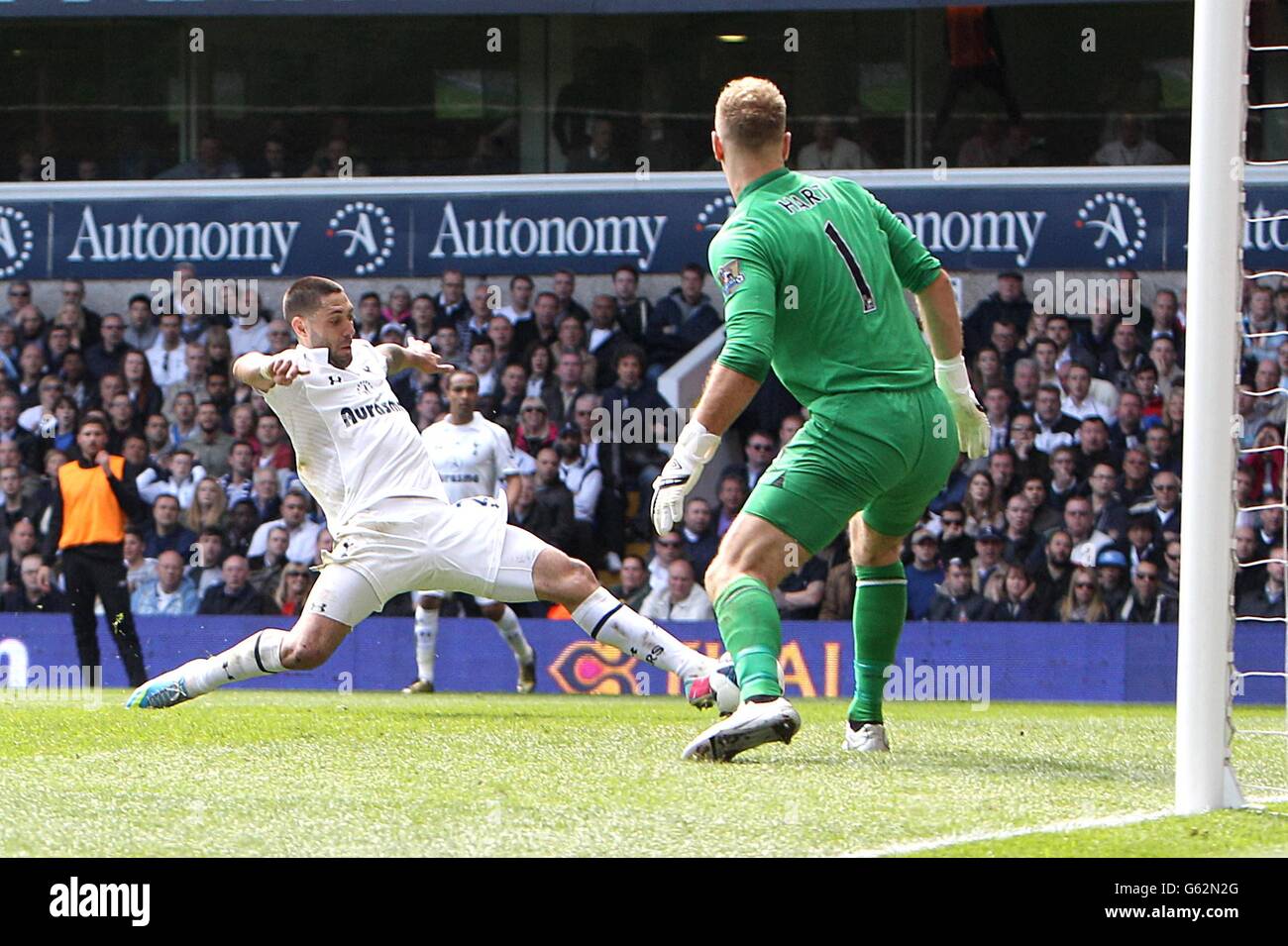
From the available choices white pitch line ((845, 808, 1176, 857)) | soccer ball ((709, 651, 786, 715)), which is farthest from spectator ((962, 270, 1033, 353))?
white pitch line ((845, 808, 1176, 857))

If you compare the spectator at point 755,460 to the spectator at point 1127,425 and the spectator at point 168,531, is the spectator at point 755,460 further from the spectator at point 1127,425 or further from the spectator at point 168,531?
the spectator at point 168,531

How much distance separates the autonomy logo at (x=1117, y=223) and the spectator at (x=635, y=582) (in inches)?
166

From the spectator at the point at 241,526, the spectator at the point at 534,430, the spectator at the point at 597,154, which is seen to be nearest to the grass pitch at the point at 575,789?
the spectator at the point at 534,430

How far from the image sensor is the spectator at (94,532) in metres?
11.8

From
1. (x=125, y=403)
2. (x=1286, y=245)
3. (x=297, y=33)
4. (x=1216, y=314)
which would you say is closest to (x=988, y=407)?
(x=1286, y=245)

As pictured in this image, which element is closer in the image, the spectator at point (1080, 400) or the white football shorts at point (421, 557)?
the white football shorts at point (421, 557)

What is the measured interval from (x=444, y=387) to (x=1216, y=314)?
9842 mm

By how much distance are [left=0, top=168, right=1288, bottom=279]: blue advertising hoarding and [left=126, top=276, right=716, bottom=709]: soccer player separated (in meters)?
7.00

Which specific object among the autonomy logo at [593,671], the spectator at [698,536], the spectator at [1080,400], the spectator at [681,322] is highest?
the spectator at [681,322]

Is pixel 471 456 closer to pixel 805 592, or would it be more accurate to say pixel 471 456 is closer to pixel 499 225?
pixel 805 592

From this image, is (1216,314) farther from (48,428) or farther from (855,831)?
(48,428)

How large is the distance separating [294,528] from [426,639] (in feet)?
7.81

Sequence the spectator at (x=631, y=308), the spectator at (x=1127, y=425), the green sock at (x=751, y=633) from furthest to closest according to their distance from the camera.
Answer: the spectator at (x=631, y=308) → the spectator at (x=1127, y=425) → the green sock at (x=751, y=633)

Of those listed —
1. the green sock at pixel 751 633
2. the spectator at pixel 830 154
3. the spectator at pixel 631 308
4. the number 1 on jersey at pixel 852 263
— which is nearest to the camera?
the green sock at pixel 751 633
